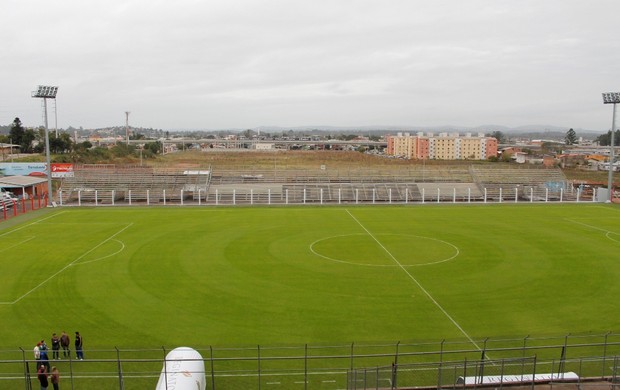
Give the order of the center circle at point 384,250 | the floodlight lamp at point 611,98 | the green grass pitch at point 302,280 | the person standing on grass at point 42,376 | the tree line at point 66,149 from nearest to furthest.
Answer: the person standing on grass at point 42,376 → the green grass pitch at point 302,280 → the center circle at point 384,250 → the floodlight lamp at point 611,98 → the tree line at point 66,149

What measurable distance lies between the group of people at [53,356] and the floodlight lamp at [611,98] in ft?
168

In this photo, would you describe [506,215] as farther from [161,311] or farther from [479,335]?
[161,311]

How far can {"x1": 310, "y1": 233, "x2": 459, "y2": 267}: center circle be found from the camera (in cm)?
2675

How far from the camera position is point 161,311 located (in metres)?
19.4

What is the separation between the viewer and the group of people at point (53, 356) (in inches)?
512

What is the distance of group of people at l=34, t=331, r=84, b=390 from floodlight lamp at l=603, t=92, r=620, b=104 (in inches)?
2020

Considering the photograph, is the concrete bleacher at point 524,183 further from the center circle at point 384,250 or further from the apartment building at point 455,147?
the apartment building at point 455,147

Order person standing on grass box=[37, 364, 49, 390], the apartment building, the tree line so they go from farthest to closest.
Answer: the apartment building
the tree line
person standing on grass box=[37, 364, 49, 390]

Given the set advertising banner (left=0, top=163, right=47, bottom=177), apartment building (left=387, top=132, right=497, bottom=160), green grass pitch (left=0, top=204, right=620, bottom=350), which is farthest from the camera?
apartment building (left=387, top=132, right=497, bottom=160)

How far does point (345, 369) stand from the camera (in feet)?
48.8

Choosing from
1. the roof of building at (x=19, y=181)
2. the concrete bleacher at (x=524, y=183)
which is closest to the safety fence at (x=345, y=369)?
the concrete bleacher at (x=524, y=183)

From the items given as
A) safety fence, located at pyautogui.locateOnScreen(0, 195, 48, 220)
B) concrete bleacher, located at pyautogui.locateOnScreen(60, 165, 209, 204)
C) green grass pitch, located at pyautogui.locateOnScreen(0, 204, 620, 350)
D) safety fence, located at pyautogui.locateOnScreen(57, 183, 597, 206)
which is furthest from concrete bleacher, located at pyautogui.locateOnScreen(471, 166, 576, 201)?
safety fence, located at pyautogui.locateOnScreen(0, 195, 48, 220)

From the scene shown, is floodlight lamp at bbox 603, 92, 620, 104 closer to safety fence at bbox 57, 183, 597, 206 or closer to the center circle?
safety fence at bbox 57, 183, 597, 206

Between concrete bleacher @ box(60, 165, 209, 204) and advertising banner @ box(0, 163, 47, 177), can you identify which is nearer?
concrete bleacher @ box(60, 165, 209, 204)
